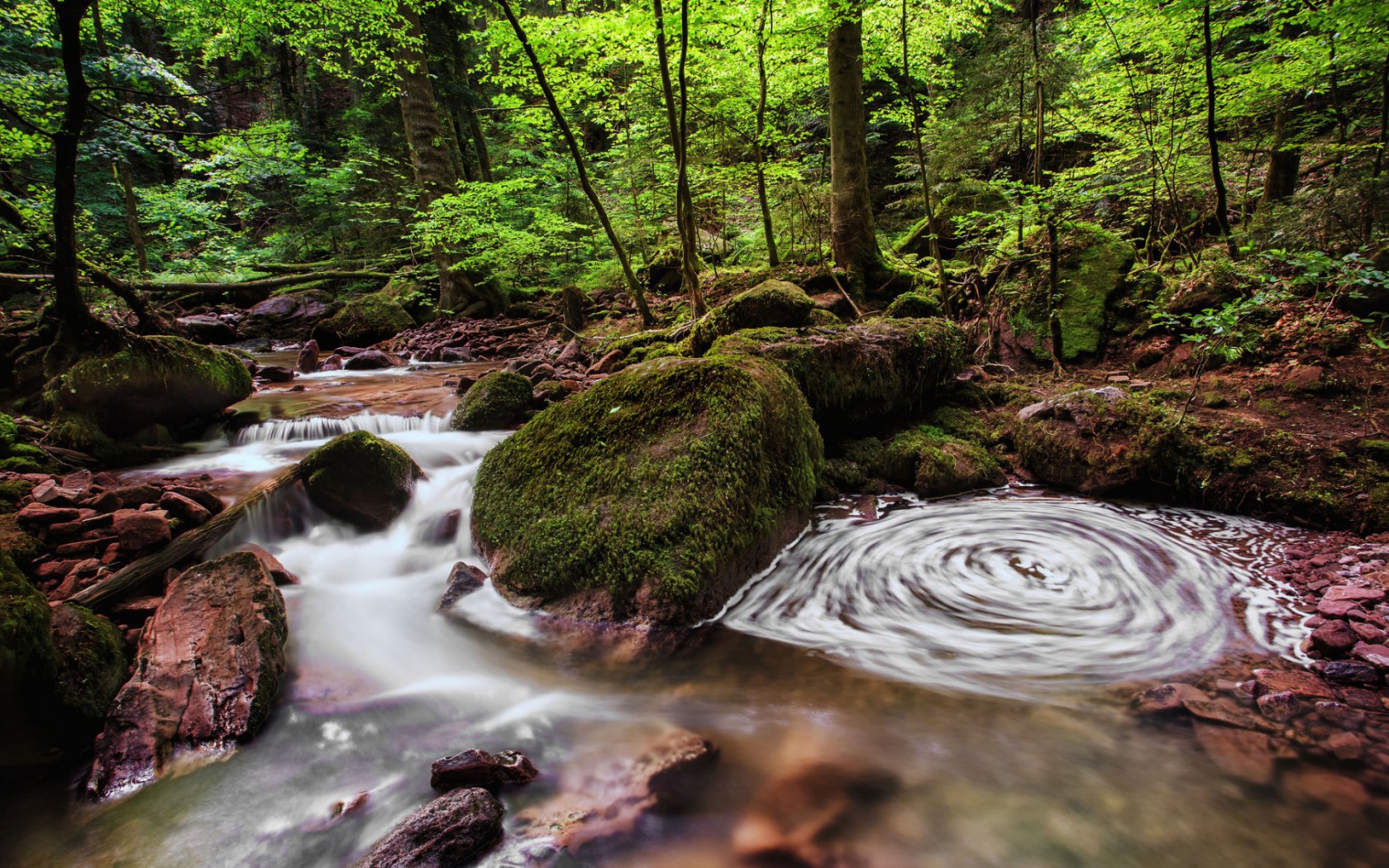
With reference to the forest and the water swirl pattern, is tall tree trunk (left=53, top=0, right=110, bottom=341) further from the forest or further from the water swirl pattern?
the water swirl pattern

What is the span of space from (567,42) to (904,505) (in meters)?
7.41

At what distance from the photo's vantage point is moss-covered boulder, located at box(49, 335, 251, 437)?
5.07 m

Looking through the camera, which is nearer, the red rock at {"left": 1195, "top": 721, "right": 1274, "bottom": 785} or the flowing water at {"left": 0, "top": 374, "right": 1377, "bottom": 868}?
the flowing water at {"left": 0, "top": 374, "right": 1377, "bottom": 868}

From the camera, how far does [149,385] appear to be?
A: 17.9ft

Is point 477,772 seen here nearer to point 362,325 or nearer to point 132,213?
point 362,325

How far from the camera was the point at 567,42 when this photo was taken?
7477 mm

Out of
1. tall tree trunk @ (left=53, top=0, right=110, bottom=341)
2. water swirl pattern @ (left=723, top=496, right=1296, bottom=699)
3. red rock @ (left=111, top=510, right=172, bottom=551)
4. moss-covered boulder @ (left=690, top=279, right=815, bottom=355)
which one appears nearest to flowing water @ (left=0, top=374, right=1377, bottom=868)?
water swirl pattern @ (left=723, top=496, right=1296, bottom=699)

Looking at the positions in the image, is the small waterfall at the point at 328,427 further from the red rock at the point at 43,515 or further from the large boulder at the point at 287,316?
the large boulder at the point at 287,316

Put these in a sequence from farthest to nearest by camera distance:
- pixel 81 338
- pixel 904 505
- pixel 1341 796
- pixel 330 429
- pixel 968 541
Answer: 1. pixel 330 429
2. pixel 81 338
3. pixel 904 505
4. pixel 968 541
5. pixel 1341 796

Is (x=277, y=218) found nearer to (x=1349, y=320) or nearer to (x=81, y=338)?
(x=81, y=338)

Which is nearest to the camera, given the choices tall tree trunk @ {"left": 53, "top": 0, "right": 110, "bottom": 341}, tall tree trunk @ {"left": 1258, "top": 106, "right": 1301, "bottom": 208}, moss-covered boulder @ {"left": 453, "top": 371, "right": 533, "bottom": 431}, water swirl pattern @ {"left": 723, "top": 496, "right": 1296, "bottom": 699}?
water swirl pattern @ {"left": 723, "top": 496, "right": 1296, "bottom": 699}

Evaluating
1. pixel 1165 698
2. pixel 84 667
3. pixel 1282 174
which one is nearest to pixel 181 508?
pixel 84 667

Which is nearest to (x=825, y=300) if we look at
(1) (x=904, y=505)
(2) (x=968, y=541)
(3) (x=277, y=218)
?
(1) (x=904, y=505)

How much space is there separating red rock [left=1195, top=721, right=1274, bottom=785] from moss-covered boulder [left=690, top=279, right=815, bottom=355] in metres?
4.70
